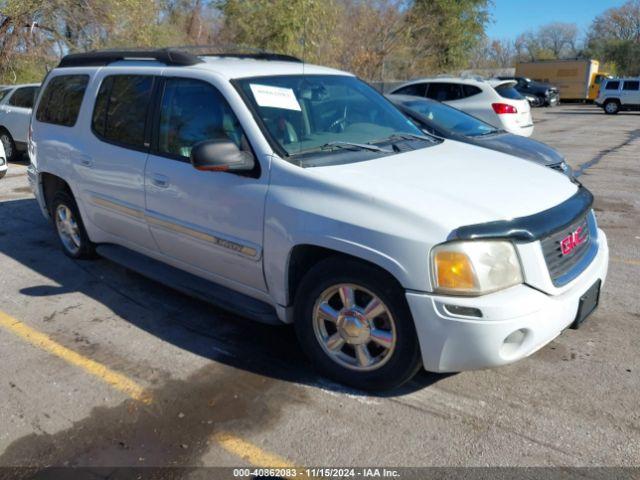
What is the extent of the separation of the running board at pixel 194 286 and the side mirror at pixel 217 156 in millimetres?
899

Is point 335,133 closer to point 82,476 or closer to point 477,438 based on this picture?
point 477,438

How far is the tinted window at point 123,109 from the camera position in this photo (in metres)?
4.42

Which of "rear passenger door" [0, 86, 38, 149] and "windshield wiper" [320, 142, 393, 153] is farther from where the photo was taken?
"rear passenger door" [0, 86, 38, 149]

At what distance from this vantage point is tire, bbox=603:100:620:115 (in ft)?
100

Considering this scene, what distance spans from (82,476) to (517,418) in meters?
2.22

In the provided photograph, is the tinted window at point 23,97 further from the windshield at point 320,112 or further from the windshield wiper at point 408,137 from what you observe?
the windshield wiper at point 408,137

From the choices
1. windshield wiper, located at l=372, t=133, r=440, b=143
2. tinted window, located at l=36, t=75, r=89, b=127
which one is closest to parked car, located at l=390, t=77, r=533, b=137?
windshield wiper, located at l=372, t=133, r=440, b=143

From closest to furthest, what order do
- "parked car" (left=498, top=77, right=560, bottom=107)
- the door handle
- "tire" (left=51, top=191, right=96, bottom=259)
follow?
1. the door handle
2. "tire" (left=51, top=191, right=96, bottom=259)
3. "parked car" (left=498, top=77, right=560, bottom=107)

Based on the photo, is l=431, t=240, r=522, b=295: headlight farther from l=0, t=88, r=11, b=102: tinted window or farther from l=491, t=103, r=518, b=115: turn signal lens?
l=0, t=88, r=11, b=102: tinted window

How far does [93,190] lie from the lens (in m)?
4.96

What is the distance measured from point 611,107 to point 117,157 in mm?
31693

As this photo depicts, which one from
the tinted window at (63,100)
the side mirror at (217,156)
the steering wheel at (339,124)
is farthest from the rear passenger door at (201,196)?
the tinted window at (63,100)

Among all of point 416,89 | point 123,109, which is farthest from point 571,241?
point 416,89

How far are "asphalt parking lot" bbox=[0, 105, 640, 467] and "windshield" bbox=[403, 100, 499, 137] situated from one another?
3666 mm
